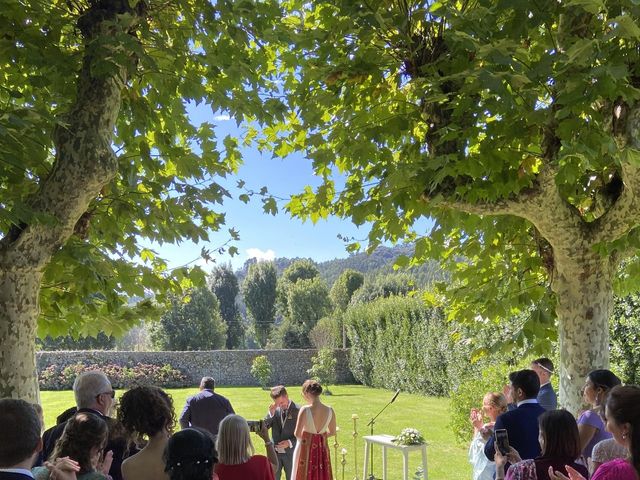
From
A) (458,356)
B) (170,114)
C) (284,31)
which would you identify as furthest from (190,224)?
(458,356)

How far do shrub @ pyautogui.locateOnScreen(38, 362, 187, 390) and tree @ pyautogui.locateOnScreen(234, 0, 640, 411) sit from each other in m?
24.8

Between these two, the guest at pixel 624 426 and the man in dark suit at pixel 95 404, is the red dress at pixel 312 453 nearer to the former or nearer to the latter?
the man in dark suit at pixel 95 404

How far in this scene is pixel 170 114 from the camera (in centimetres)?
514

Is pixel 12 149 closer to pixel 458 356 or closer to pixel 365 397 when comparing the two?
pixel 458 356

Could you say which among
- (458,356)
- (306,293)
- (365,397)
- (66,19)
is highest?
(306,293)

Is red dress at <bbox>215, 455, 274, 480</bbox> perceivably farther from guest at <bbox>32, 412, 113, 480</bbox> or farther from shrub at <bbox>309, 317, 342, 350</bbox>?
shrub at <bbox>309, 317, 342, 350</bbox>

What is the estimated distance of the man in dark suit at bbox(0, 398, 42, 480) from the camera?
7.35 feet

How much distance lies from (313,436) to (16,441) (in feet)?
16.2

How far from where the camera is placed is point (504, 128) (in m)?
4.14

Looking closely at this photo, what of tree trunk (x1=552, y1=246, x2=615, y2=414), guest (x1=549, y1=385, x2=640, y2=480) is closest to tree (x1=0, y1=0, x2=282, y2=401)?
tree trunk (x1=552, y1=246, x2=615, y2=414)

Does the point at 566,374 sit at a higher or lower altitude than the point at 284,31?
lower

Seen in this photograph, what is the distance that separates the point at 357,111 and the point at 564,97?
2.07 m

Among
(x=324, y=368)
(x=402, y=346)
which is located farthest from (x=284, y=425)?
(x=324, y=368)

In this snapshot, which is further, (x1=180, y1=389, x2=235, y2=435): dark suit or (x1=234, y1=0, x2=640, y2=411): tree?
(x1=180, y1=389, x2=235, y2=435): dark suit
